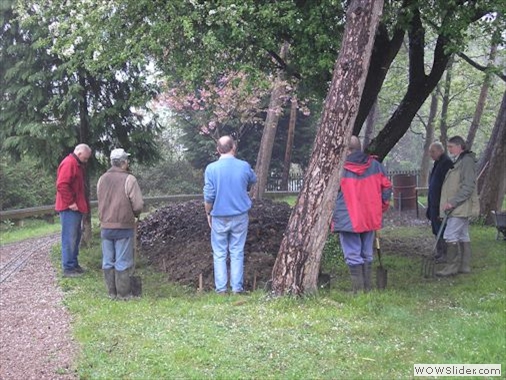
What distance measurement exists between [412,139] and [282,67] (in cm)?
4312

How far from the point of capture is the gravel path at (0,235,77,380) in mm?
5102

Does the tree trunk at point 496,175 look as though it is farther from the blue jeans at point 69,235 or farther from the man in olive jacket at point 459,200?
the blue jeans at point 69,235

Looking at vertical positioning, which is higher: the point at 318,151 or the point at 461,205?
the point at 318,151

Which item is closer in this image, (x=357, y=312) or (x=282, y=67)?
(x=357, y=312)

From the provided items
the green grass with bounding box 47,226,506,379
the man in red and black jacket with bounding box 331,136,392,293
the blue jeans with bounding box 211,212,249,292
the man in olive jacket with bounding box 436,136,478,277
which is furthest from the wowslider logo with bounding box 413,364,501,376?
the man in olive jacket with bounding box 436,136,478,277

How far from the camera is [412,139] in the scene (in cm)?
5203

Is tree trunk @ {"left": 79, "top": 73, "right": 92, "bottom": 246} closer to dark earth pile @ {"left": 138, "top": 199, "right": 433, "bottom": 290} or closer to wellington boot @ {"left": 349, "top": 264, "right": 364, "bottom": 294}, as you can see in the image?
dark earth pile @ {"left": 138, "top": 199, "right": 433, "bottom": 290}

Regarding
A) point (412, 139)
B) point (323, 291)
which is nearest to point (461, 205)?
point (323, 291)

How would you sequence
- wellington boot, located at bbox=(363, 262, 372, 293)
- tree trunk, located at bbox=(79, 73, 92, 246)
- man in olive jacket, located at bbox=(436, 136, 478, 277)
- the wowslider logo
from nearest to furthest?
the wowslider logo < wellington boot, located at bbox=(363, 262, 372, 293) < man in olive jacket, located at bbox=(436, 136, 478, 277) < tree trunk, located at bbox=(79, 73, 92, 246)

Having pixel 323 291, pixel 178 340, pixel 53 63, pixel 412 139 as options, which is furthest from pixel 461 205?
pixel 412 139

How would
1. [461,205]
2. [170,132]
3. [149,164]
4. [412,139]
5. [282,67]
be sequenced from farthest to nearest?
[412,139] → [170,132] → [149,164] → [282,67] → [461,205]

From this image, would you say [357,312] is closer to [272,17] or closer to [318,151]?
[318,151]

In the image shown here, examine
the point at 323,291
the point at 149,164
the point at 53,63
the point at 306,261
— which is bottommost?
the point at 323,291

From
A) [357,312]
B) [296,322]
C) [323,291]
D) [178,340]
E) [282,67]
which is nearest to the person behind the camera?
[178,340]
